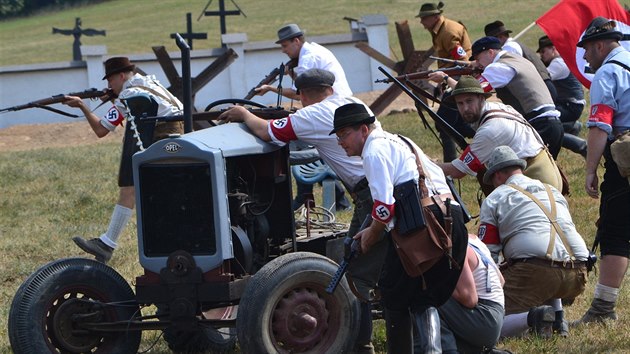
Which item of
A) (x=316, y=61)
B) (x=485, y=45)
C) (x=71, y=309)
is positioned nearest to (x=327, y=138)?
(x=71, y=309)

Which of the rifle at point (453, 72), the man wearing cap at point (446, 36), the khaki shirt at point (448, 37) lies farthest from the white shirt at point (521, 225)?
the khaki shirt at point (448, 37)

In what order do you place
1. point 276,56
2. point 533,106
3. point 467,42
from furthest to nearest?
point 276,56 → point 467,42 → point 533,106

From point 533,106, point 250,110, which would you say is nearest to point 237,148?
point 250,110

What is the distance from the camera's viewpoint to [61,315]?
23.6ft

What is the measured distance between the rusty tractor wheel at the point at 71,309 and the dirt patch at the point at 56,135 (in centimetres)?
1593

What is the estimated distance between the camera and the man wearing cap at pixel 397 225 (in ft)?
20.3

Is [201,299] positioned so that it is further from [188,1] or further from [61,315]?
[188,1]

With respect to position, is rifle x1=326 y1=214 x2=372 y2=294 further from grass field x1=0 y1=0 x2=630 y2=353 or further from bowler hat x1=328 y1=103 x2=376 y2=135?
grass field x1=0 y1=0 x2=630 y2=353

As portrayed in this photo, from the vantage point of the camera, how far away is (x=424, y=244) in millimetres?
6152

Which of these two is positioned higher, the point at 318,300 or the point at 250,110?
the point at 250,110

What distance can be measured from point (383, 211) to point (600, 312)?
263 cm

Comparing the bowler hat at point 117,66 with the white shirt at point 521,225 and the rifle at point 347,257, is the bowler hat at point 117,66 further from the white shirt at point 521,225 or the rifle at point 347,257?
the rifle at point 347,257

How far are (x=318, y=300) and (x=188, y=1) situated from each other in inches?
2213

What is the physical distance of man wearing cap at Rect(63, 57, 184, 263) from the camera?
9953 millimetres
